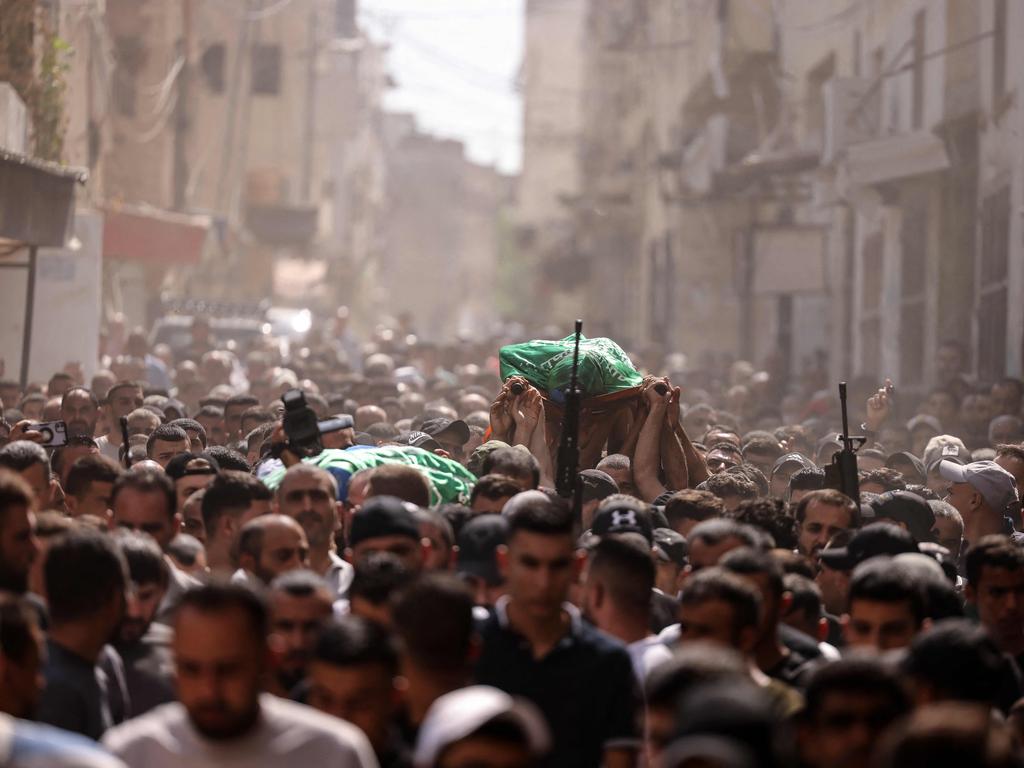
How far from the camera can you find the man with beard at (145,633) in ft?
20.1

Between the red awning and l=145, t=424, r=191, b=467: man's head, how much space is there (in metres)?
17.5

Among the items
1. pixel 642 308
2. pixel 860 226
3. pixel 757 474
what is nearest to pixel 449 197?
pixel 642 308

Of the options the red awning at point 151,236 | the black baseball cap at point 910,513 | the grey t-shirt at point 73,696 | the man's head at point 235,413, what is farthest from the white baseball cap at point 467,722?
the red awning at point 151,236

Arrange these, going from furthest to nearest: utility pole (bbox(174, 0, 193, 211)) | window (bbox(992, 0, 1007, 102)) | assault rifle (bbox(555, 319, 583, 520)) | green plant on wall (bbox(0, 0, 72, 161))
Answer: utility pole (bbox(174, 0, 193, 211))
green plant on wall (bbox(0, 0, 72, 161))
window (bbox(992, 0, 1007, 102))
assault rifle (bbox(555, 319, 583, 520))

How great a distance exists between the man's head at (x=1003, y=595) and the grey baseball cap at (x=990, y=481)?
2.97 metres

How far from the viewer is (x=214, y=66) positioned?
47906 mm

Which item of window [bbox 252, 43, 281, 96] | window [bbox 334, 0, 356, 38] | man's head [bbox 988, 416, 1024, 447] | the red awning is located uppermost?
window [bbox 334, 0, 356, 38]

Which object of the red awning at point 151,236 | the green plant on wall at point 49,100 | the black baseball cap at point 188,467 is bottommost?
the black baseball cap at point 188,467

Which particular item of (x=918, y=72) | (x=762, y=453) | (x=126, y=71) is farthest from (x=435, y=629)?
(x=126, y=71)

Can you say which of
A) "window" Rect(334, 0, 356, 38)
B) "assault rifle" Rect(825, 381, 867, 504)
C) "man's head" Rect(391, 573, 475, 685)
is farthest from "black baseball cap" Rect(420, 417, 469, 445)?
"window" Rect(334, 0, 356, 38)

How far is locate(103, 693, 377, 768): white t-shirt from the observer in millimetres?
4652

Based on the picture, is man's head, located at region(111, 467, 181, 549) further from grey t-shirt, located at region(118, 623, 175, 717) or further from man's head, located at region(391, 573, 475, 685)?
man's head, located at region(391, 573, 475, 685)

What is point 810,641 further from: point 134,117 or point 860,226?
point 134,117

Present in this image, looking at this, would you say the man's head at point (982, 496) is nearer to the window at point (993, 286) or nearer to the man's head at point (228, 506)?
the man's head at point (228, 506)
